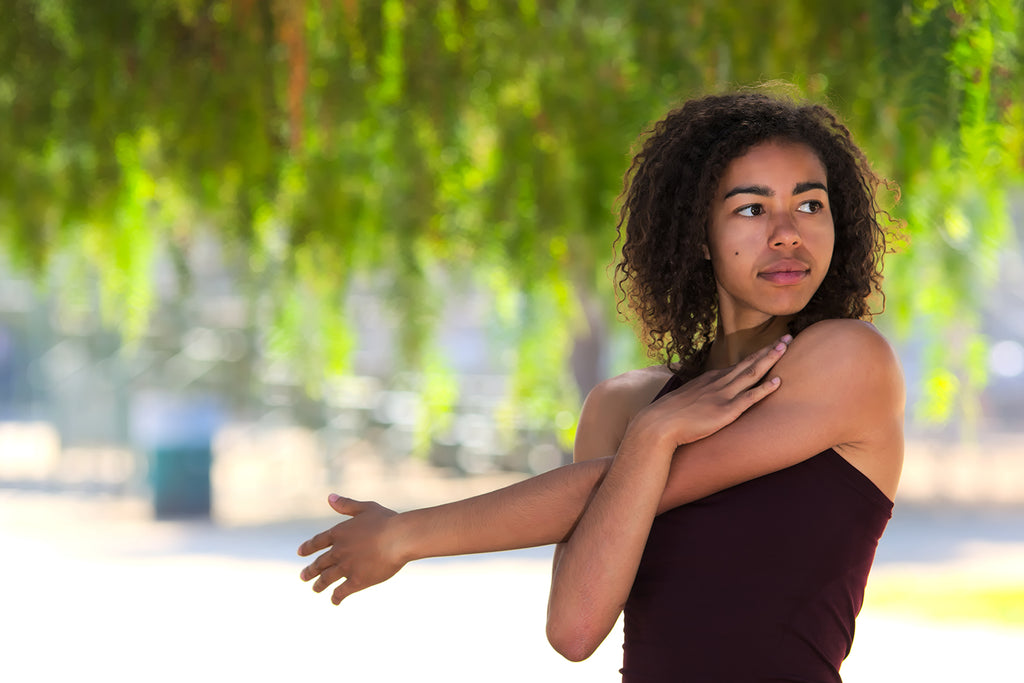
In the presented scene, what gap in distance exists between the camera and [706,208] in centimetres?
148

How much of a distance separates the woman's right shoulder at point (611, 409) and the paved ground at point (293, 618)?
3.78 m

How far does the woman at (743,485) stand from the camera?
4.34ft

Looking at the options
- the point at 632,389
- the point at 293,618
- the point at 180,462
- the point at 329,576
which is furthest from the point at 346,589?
the point at 180,462

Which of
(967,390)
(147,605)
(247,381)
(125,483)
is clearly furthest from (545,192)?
(125,483)

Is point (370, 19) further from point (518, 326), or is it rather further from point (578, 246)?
point (518, 326)

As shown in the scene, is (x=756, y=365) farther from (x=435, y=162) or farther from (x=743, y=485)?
(x=435, y=162)

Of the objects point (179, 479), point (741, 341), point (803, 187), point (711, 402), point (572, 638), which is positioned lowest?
point (572, 638)

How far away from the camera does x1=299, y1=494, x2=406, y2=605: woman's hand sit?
1419 millimetres

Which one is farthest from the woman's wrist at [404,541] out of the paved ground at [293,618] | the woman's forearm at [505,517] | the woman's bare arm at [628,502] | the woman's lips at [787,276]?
the paved ground at [293,618]

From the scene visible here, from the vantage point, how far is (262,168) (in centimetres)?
276

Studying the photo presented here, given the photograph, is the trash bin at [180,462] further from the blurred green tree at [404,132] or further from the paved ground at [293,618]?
the blurred green tree at [404,132]

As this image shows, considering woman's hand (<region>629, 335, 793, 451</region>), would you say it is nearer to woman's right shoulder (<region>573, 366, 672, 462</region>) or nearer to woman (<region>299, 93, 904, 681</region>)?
woman (<region>299, 93, 904, 681</region>)

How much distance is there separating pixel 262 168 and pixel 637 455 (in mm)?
1665

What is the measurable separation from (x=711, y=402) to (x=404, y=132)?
1690mm
